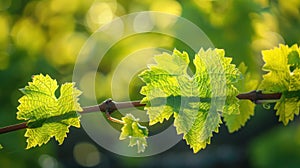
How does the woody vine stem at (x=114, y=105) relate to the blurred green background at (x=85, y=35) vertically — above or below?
below

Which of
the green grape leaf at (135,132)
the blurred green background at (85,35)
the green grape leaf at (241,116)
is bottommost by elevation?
the green grape leaf at (135,132)

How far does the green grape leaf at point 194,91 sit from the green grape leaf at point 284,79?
45 millimetres

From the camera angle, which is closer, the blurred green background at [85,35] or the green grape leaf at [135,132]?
the green grape leaf at [135,132]

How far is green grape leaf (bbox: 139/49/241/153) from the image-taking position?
15.9 inches

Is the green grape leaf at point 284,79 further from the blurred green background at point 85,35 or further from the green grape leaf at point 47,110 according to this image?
the blurred green background at point 85,35

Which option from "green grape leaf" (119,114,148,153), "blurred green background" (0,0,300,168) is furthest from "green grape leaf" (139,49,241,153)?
"blurred green background" (0,0,300,168)

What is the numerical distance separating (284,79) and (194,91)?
0.08 meters

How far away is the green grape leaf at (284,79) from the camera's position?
441 mm

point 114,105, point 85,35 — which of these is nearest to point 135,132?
point 114,105

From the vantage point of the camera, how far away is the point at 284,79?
44 centimetres

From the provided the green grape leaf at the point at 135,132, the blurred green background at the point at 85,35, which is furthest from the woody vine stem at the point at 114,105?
the blurred green background at the point at 85,35

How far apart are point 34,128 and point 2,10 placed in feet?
3.39

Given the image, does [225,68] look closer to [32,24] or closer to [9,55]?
[9,55]

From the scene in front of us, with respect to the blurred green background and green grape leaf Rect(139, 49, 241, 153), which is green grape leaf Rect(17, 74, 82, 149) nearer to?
green grape leaf Rect(139, 49, 241, 153)
